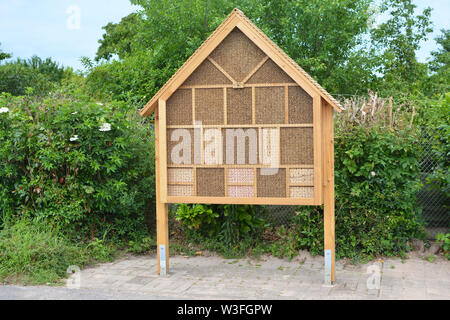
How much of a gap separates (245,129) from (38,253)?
10.7 feet

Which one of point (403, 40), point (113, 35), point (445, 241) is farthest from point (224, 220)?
point (113, 35)

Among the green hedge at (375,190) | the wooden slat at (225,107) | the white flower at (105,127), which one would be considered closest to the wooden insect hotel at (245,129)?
the wooden slat at (225,107)

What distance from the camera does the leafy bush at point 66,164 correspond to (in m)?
6.98

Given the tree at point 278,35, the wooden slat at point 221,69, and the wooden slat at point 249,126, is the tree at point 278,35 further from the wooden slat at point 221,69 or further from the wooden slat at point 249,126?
the wooden slat at point 249,126

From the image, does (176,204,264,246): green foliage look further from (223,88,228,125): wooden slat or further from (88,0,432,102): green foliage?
(88,0,432,102): green foliage

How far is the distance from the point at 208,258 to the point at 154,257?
0.85 meters

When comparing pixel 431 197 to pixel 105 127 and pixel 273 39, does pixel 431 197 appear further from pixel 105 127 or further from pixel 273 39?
pixel 273 39

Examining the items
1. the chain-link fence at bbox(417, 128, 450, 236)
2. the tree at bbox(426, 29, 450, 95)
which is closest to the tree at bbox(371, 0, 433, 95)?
the tree at bbox(426, 29, 450, 95)

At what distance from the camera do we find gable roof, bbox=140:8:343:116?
5.36m

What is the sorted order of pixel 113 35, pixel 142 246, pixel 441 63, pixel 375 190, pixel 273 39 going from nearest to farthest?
pixel 375 190 → pixel 142 246 → pixel 273 39 → pixel 441 63 → pixel 113 35

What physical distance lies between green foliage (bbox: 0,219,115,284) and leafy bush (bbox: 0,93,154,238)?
0.88 ft

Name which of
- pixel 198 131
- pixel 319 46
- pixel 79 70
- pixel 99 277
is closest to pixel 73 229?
pixel 99 277

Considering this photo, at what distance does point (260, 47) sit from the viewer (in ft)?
18.1

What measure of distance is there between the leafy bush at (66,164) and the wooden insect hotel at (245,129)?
5.29 feet
